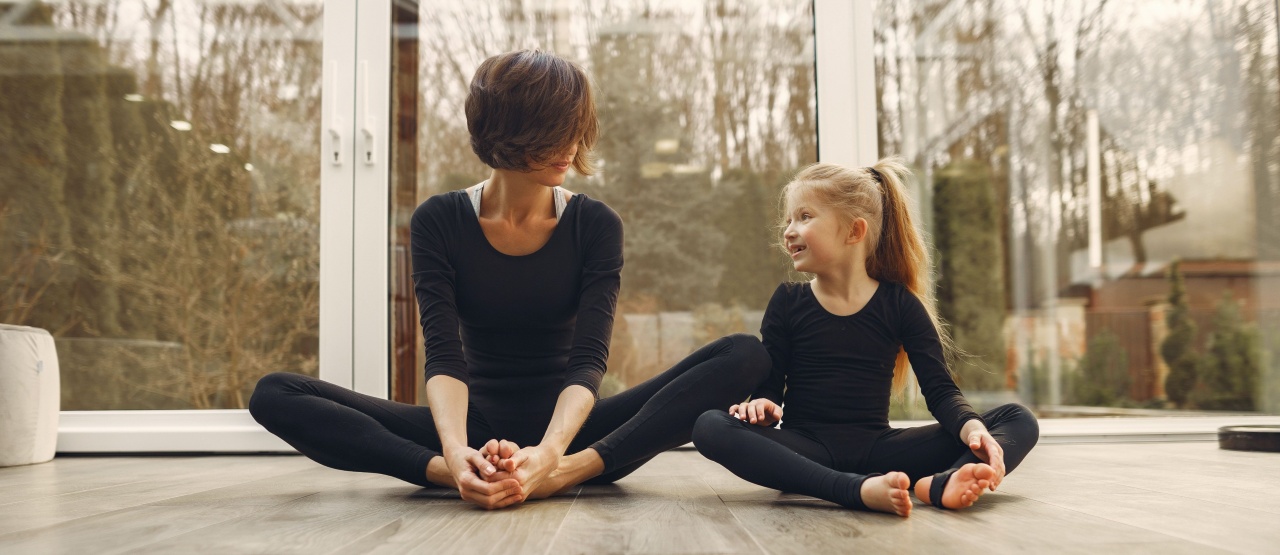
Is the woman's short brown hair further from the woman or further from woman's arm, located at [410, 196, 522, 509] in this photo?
woman's arm, located at [410, 196, 522, 509]

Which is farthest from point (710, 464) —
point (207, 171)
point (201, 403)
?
point (207, 171)

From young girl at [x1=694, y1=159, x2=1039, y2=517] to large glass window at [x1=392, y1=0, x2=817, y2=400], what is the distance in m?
1.00

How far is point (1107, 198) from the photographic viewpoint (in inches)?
132

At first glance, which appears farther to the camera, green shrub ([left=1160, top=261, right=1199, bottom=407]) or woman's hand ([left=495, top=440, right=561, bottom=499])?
green shrub ([left=1160, top=261, right=1199, bottom=407])

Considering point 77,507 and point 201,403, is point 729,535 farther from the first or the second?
point 201,403

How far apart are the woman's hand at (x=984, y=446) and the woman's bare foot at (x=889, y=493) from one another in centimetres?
18

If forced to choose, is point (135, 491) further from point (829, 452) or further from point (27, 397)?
point (829, 452)

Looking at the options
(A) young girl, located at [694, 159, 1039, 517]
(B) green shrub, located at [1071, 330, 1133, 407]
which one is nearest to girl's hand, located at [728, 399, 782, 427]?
(A) young girl, located at [694, 159, 1039, 517]

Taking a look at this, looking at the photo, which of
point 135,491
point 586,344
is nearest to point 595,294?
point 586,344

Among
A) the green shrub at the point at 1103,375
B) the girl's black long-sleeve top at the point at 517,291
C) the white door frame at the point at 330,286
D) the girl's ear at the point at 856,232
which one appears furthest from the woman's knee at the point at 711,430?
the green shrub at the point at 1103,375

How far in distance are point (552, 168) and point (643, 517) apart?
634 millimetres

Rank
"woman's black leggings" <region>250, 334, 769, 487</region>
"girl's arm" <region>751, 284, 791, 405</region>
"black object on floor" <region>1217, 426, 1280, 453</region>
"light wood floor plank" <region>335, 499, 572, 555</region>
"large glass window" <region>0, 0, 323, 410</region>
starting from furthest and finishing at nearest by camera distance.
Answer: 1. "large glass window" <region>0, 0, 323, 410</region>
2. "black object on floor" <region>1217, 426, 1280, 453</region>
3. "girl's arm" <region>751, 284, 791, 405</region>
4. "woman's black leggings" <region>250, 334, 769, 487</region>
5. "light wood floor plank" <region>335, 499, 572, 555</region>

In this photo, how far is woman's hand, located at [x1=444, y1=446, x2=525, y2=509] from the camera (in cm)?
137

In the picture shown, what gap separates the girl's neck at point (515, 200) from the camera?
5.72 ft
